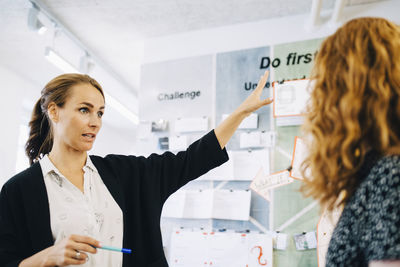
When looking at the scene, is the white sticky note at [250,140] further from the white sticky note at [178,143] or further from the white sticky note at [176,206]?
the white sticky note at [176,206]

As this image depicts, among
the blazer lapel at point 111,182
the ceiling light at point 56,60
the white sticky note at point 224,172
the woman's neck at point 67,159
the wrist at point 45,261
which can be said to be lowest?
the wrist at point 45,261

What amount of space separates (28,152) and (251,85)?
1.48 metres

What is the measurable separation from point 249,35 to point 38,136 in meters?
1.63

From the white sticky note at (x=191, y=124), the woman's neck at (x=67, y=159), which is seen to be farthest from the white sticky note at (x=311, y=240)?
the woman's neck at (x=67, y=159)

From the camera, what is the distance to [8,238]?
102cm

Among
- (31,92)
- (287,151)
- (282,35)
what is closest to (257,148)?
(287,151)

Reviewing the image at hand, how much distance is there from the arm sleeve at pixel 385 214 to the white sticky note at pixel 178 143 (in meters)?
1.84

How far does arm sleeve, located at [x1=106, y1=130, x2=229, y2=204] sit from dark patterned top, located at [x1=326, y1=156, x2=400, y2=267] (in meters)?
0.66

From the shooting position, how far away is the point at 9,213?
1044mm

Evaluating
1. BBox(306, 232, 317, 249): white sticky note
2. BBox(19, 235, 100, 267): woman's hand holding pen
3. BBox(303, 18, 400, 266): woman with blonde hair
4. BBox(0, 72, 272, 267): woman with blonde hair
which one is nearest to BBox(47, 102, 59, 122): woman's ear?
BBox(0, 72, 272, 267): woman with blonde hair

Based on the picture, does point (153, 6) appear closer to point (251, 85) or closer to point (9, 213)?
point (251, 85)

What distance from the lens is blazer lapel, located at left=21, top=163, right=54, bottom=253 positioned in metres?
1.02

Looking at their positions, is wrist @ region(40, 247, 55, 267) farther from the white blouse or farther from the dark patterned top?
the dark patterned top

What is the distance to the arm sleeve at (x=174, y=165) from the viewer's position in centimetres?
125
